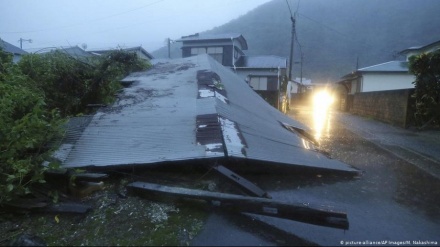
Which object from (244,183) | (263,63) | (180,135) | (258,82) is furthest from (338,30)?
(244,183)

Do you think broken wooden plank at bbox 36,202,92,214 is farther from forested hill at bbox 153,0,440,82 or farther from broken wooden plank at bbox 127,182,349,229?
forested hill at bbox 153,0,440,82

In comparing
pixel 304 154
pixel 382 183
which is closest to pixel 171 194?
pixel 304 154

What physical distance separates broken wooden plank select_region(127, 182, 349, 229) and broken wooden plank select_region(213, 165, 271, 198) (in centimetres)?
28

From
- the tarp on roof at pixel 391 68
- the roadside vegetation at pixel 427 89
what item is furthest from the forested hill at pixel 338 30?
the roadside vegetation at pixel 427 89

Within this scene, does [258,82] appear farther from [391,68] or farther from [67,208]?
[67,208]

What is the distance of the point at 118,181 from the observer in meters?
3.25

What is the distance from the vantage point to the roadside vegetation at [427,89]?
9.93 metres

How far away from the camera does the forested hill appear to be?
210 ft

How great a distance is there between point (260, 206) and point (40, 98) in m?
3.46

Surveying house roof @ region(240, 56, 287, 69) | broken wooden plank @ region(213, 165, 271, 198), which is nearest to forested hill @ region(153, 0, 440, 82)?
house roof @ region(240, 56, 287, 69)

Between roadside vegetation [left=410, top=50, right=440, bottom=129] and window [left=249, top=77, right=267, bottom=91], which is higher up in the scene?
window [left=249, top=77, right=267, bottom=91]

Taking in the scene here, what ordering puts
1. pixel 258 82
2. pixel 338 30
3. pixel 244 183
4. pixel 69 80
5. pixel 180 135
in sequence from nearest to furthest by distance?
pixel 244 183
pixel 180 135
pixel 69 80
pixel 258 82
pixel 338 30

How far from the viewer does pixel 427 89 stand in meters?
10.0

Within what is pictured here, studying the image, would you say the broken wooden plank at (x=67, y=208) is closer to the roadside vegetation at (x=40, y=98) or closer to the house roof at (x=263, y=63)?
the roadside vegetation at (x=40, y=98)
